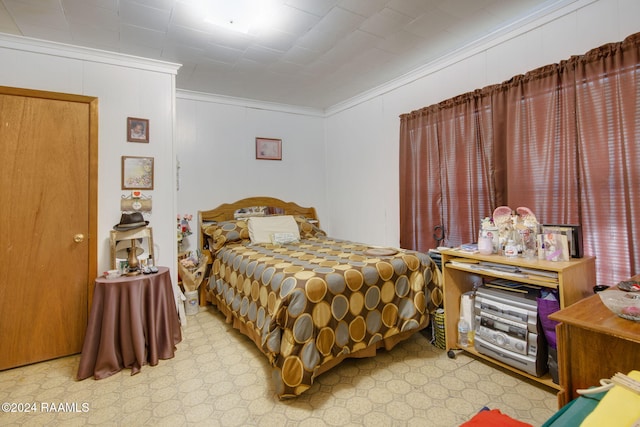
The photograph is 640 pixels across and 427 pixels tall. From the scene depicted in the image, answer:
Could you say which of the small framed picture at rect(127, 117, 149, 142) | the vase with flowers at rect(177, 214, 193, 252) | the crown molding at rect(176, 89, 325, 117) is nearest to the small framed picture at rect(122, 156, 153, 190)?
the small framed picture at rect(127, 117, 149, 142)

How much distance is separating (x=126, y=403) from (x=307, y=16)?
291 cm

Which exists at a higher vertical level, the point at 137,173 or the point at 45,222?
the point at 137,173

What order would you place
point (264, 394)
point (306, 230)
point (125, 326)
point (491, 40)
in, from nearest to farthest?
point (264, 394) → point (125, 326) → point (491, 40) → point (306, 230)

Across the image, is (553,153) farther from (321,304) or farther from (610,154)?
(321,304)

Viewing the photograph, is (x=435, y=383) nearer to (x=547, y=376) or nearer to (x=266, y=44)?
(x=547, y=376)

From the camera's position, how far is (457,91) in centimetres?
291

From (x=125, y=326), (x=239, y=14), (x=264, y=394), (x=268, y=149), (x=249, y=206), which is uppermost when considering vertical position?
(x=239, y=14)

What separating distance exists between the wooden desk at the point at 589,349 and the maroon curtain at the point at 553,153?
1056 mm

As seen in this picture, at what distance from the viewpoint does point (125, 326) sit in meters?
2.17

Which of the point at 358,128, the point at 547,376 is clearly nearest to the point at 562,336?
the point at 547,376

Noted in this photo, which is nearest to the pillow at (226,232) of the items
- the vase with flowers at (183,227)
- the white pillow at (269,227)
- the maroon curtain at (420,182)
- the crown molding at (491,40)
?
the white pillow at (269,227)

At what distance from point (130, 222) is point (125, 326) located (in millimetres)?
869

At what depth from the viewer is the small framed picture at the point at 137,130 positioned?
2742 mm

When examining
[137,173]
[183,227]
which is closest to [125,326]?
[137,173]
